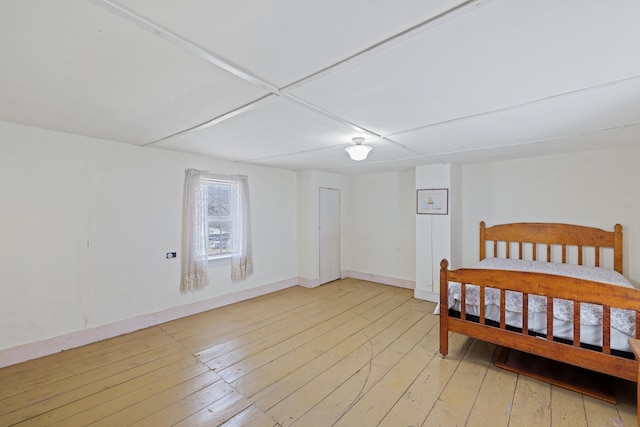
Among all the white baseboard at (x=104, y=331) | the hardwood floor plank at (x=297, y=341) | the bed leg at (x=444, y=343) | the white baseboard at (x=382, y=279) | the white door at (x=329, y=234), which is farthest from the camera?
the white door at (x=329, y=234)

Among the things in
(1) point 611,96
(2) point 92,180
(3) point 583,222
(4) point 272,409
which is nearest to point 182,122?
(2) point 92,180

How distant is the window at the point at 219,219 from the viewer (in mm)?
4254

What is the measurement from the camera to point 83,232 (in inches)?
121

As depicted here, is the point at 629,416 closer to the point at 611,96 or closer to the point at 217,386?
the point at 611,96

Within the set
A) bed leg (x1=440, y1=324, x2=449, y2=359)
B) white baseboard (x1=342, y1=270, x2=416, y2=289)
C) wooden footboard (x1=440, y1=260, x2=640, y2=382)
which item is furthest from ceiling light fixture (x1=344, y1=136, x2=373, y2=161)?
white baseboard (x1=342, y1=270, x2=416, y2=289)

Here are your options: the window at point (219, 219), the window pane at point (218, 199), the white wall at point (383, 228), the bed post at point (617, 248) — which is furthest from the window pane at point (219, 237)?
the bed post at point (617, 248)

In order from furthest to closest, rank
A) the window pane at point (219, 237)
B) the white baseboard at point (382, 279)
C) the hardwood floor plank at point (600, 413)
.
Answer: the white baseboard at point (382, 279), the window pane at point (219, 237), the hardwood floor plank at point (600, 413)

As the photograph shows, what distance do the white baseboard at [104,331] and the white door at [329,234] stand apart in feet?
5.28

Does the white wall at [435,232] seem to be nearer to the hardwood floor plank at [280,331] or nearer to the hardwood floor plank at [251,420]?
the hardwood floor plank at [280,331]

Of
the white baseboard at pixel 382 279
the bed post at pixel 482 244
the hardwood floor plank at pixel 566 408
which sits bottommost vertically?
the hardwood floor plank at pixel 566 408

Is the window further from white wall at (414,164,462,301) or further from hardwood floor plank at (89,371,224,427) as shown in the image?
white wall at (414,164,462,301)

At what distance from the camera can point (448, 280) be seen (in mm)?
2840

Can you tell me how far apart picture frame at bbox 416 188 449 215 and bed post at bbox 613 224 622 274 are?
1951 millimetres

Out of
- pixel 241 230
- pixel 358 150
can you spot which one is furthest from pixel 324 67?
pixel 241 230
